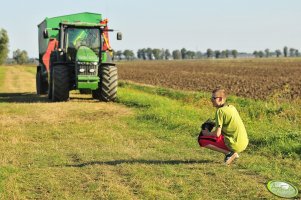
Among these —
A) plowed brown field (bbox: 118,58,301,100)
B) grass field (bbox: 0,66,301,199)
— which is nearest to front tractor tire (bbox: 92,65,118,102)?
grass field (bbox: 0,66,301,199)

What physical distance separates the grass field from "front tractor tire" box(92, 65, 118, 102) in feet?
9.27

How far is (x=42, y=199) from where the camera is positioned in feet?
17.1

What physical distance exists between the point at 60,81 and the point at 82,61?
1.05 m

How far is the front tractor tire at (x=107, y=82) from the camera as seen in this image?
15195 mm

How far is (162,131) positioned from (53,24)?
1026 centimetres

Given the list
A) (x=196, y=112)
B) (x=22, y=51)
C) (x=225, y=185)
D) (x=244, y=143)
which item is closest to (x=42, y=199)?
(x=225, y=185)

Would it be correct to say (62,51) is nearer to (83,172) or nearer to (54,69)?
(54,69)

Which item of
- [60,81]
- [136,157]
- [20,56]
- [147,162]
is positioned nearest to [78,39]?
[60,81]

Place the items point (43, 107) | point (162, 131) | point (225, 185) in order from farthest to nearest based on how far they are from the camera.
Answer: point (43, 107)
point (162, 131)
point (225, 185)

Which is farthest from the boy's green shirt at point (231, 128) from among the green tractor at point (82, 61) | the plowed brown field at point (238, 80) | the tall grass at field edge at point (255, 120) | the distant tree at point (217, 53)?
the distant tree at point (217, 53)

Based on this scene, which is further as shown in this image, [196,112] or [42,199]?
[196,112]

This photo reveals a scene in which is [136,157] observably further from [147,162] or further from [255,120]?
Answer: [255,120]

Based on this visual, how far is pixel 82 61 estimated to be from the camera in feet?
Answer: 48.9

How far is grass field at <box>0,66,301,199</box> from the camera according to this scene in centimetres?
553
